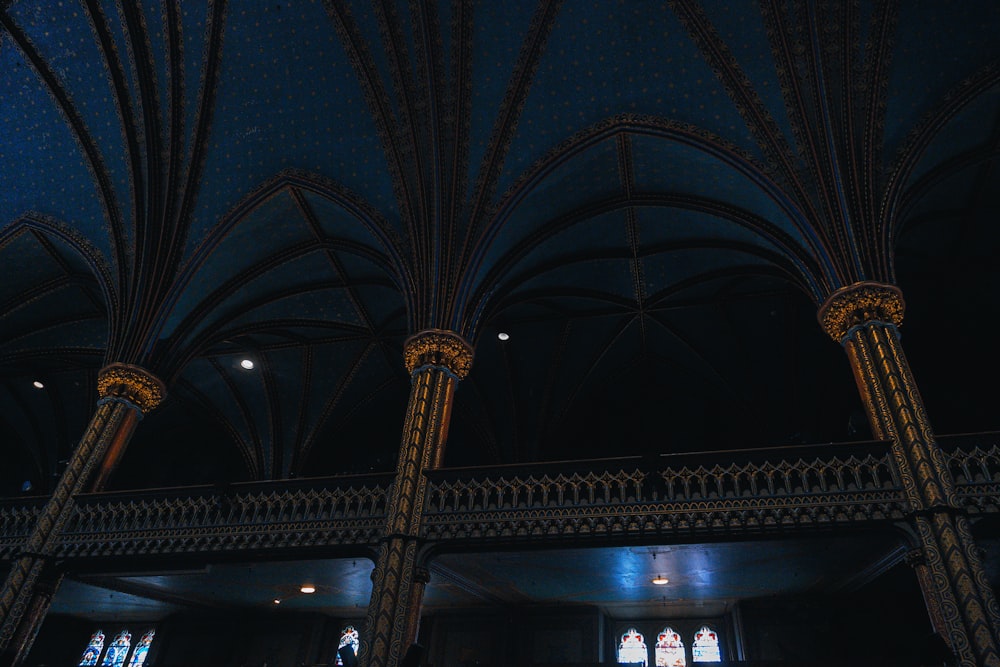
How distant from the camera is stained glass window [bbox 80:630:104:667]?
15.1 m

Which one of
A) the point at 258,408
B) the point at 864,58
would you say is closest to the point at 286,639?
the point at 258,408

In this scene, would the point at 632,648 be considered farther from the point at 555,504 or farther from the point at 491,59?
the point at 491,59

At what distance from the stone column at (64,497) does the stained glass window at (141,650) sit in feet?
18.4

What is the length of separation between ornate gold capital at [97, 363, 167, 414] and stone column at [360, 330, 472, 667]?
5329 millimetres

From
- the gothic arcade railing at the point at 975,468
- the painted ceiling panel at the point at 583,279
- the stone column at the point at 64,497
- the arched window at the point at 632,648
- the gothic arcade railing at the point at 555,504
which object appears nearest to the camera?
the gothic arcade railing at the point at 975,468

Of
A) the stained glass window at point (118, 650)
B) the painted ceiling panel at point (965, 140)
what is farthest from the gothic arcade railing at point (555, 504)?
the stained glass window at point (118, 650)

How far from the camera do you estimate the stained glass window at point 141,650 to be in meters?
15.0

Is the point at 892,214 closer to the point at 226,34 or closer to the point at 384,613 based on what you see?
the point at 384,613

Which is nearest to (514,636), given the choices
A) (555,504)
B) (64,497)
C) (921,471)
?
(555,504)

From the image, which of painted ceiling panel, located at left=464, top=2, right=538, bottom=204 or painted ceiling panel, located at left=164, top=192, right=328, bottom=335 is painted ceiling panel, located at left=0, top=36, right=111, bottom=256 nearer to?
painted ceiling panel, located at left=164, top=192, right=328, bottom=335

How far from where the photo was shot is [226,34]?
12492 mm

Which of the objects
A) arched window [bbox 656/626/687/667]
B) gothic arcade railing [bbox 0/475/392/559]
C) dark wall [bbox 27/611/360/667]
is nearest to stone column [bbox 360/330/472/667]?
gothic arcade railing [bbox 0/475/392/559]

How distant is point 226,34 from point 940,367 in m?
16.4

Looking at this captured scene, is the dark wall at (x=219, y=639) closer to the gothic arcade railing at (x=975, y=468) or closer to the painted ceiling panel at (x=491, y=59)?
the painted ceiling panel at (x=491, y=59)
